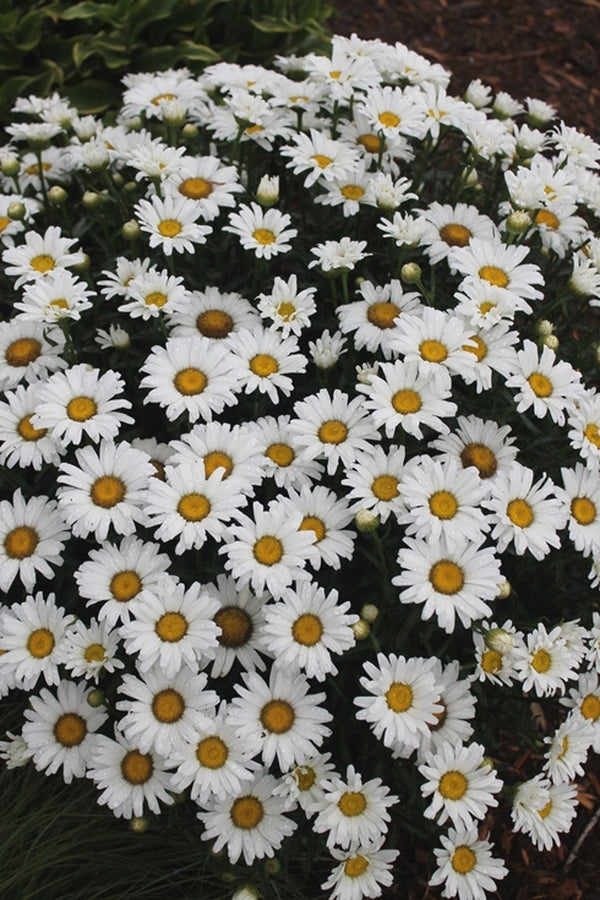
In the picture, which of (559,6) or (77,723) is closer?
(77,723)

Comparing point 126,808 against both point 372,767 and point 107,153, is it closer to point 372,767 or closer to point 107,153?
point 372,767

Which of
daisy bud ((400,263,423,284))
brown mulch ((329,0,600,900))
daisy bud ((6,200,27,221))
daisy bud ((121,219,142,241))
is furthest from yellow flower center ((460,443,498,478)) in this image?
brown mulch ((329,0,600,900))

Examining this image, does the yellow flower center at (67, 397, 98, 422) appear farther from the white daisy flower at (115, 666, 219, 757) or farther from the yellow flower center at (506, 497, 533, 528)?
the yellow flower center at (506, 497, 533, 528)

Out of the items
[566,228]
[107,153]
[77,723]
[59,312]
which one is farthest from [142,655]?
[566,228]

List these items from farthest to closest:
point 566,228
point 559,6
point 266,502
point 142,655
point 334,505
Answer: point 559,6 < point 566,228 < point 266,502 < point 334,505 < point 142,655

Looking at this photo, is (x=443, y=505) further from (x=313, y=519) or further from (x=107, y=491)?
(x=107, y=491)

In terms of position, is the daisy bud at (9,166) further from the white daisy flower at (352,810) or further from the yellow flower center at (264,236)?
the white daisy flower at (352,810)

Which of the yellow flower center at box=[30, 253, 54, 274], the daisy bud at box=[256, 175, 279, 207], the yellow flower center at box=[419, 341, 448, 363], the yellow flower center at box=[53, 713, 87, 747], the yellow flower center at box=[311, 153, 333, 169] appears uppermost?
the yellow flower center at box=[311, 153, 333, 169]
